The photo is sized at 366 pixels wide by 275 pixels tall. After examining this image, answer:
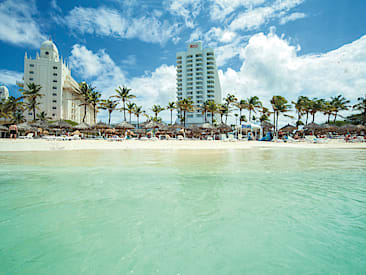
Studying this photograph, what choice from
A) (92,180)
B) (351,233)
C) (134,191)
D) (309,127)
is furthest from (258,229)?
(309,127)

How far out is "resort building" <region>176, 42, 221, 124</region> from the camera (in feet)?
243

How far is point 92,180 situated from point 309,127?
35194mm

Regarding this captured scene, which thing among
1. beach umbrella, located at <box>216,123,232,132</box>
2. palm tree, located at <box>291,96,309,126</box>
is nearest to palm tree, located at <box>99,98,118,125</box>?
beach umbrella, located at <box>216,123,232,132</box>

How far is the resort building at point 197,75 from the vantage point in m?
74.1

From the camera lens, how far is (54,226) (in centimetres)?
284

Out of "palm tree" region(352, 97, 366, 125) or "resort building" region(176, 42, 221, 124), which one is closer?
"palm tree" region(352, 97, 366, 125)

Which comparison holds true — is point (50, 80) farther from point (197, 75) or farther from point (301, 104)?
point (301, 104)

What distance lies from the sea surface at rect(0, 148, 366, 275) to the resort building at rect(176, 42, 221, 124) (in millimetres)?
68788

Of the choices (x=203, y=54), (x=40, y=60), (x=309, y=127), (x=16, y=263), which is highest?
(x=203, y=54)

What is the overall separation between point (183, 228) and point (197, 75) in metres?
77.2

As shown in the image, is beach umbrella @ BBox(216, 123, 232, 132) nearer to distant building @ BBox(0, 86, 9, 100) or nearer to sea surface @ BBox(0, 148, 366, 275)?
sea surface @ BBox(0, 148, 366, 275)

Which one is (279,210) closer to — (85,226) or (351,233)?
(351,233)

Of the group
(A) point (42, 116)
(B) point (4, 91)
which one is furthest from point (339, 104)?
(B) point (4, 91)

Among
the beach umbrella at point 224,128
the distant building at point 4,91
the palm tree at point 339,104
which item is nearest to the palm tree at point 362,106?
the palm tree at point 339,104
